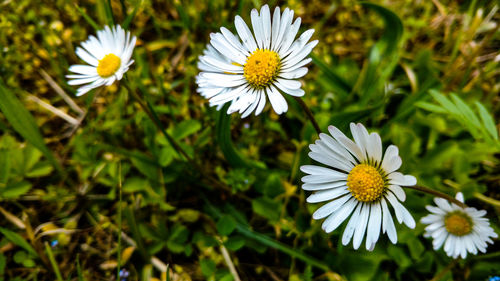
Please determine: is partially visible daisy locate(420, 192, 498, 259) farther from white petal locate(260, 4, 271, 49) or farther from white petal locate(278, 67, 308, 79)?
white petal locate(260, 4, 271, 49)

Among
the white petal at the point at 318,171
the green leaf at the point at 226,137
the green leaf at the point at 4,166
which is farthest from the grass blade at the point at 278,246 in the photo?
the green leaf at the point at 4,166

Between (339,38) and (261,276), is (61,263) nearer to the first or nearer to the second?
(261,276)

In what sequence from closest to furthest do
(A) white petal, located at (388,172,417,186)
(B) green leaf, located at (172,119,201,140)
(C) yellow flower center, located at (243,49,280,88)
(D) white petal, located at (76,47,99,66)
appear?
(A) white petal, located at (388,172,417,186), (C) yellow flower center, located at (243,49,280,88), (D) white petal, located at (76,47,99,66), (B) green leaf, located at (172,119,201,140)

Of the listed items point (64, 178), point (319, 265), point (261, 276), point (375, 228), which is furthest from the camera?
point (64, 178)

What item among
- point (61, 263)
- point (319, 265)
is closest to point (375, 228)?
point (319, 265)

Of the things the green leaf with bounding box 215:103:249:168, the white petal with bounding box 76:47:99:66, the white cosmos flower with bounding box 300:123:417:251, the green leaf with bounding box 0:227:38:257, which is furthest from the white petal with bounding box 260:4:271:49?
the green leaf with bounding box 0:227:38:257

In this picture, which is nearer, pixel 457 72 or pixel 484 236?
pixel 484 236

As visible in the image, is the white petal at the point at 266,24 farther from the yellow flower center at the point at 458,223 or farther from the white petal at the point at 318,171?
the yellow flower center at the point at 458,223
